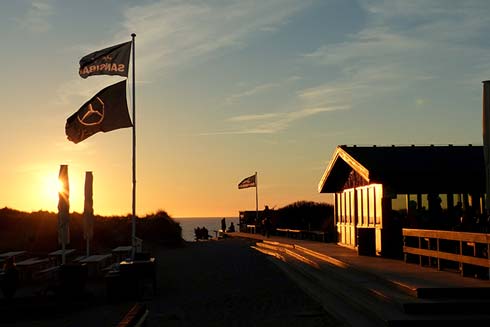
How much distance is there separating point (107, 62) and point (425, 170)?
30.9 feet

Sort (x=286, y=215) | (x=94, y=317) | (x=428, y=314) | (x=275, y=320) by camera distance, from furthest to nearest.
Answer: (x=286, y=215)
(x=94, y=317)
(x=275, y=320)
(x=428, y=314)

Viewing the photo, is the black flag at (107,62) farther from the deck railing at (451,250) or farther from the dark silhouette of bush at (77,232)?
the dark silhouette of bush at (77,232)

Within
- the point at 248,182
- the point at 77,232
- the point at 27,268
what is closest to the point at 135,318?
the point at 27,268

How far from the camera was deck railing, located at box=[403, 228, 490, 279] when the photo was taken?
12.4 m

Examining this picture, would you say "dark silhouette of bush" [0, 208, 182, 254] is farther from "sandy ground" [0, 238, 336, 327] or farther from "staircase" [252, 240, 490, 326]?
"staircase" [252, 240, 490, 326]

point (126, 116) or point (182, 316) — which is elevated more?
point (126, 116)

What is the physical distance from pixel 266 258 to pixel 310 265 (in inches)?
317

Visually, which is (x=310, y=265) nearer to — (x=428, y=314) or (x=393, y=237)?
(x=393, y=237)

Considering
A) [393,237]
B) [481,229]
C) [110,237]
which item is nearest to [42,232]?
[110,237]

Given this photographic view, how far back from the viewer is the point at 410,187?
66.4ft

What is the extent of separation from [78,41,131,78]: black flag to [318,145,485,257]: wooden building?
7.42 metres

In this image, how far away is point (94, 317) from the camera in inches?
563

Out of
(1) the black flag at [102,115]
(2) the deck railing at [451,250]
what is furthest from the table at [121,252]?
(2) the deck railing at [451,250]

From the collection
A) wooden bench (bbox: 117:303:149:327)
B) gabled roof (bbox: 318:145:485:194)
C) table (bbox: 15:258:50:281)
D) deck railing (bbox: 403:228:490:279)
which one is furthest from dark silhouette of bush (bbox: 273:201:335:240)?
wooden bench (bbox: 117:303:149:327)
